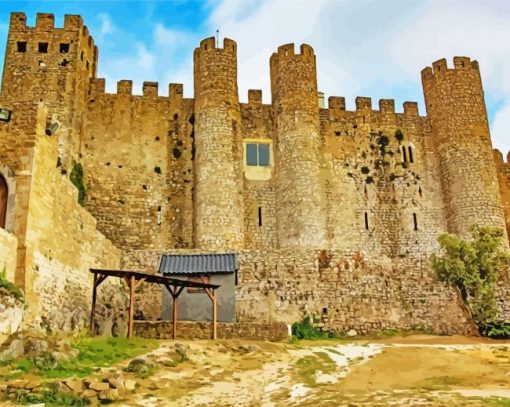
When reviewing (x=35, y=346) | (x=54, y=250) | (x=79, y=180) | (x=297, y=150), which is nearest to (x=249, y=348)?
(x=35, y=346)

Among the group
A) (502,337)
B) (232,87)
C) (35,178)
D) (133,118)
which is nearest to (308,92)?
(232,87)

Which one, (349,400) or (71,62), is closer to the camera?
(349,400)

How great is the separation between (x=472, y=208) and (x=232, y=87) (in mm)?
14273

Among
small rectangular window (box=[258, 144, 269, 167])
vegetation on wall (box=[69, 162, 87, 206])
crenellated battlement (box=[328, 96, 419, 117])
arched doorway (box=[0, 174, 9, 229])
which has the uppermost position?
crenellated battlement (box=[328, 96, 419, 117])

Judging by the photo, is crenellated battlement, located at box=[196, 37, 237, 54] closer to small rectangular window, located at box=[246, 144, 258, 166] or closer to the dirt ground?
small rectangular window, located at box=[246, 144, 258, 166]

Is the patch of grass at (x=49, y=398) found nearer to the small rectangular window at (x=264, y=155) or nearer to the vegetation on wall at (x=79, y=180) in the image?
the vegetation on wall at (x=79, y=180)

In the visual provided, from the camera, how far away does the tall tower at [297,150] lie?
102 feet

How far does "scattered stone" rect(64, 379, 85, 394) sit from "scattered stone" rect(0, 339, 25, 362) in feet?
8.29

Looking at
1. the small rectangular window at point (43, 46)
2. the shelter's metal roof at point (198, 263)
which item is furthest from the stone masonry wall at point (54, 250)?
the small rectangular window at point (43, 46)

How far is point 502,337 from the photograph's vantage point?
2516cm

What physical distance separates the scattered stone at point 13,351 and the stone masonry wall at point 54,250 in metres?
1.62

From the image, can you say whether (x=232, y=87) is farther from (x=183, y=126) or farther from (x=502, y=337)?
(x=502, y=337)

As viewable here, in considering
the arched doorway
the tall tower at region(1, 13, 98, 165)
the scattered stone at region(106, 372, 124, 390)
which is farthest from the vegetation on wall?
the scattered stone at region(106, 372, 124, 390)

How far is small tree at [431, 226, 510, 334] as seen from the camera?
25.8 m
